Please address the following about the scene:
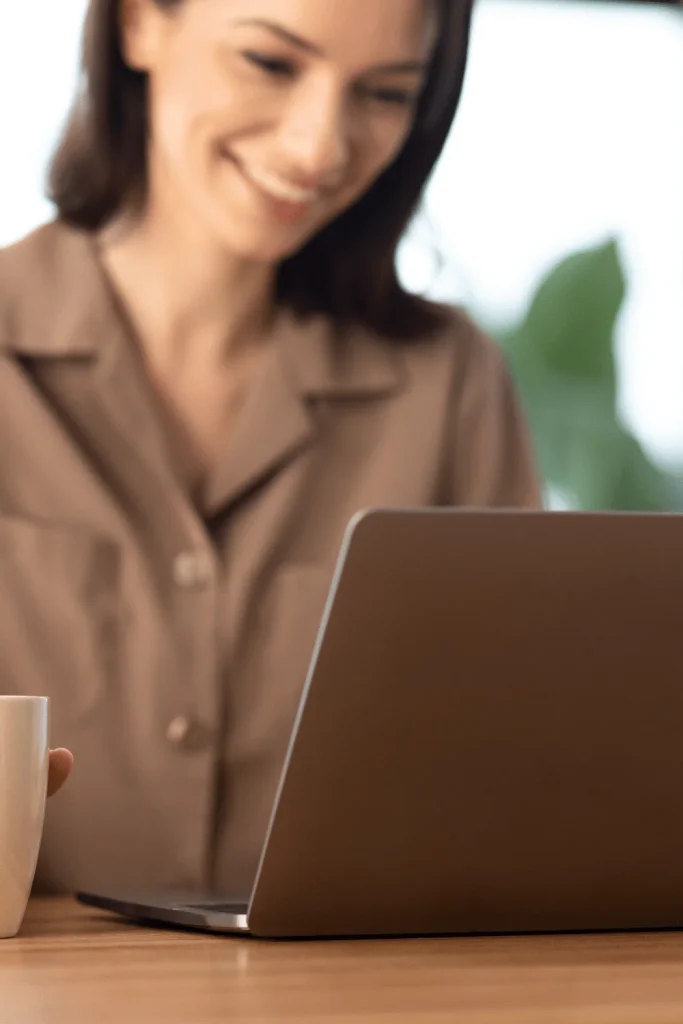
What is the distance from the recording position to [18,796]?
2.77ft

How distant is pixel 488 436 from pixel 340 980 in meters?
1.42

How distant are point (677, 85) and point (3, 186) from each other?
1.03m

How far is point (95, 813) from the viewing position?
1.78 m

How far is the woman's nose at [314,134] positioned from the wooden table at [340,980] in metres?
1.36

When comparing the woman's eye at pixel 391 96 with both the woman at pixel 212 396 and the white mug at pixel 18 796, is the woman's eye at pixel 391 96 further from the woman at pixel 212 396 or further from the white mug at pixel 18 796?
the white mug at pixel 18 796

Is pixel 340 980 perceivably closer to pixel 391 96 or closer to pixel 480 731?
pixel 480 731

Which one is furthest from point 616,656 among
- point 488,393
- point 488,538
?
point 488,393

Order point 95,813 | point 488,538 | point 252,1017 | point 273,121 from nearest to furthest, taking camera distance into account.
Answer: point 252,1017
point 488,538
point 95,813
point 273,121

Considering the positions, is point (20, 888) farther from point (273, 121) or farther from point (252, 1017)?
point (273, 121)

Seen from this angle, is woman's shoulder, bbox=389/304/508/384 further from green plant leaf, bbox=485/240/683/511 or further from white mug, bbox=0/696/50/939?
white mug, bbox=0/696/50/939

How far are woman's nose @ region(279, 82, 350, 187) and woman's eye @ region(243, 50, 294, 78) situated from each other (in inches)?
1.2

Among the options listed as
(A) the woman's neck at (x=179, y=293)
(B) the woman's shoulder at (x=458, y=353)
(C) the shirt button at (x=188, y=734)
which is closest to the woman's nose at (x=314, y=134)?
(A) the woman's neck at (x=179, y=293)

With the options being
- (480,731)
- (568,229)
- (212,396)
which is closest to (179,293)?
(212,396)

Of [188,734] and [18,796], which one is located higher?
[18,796]
